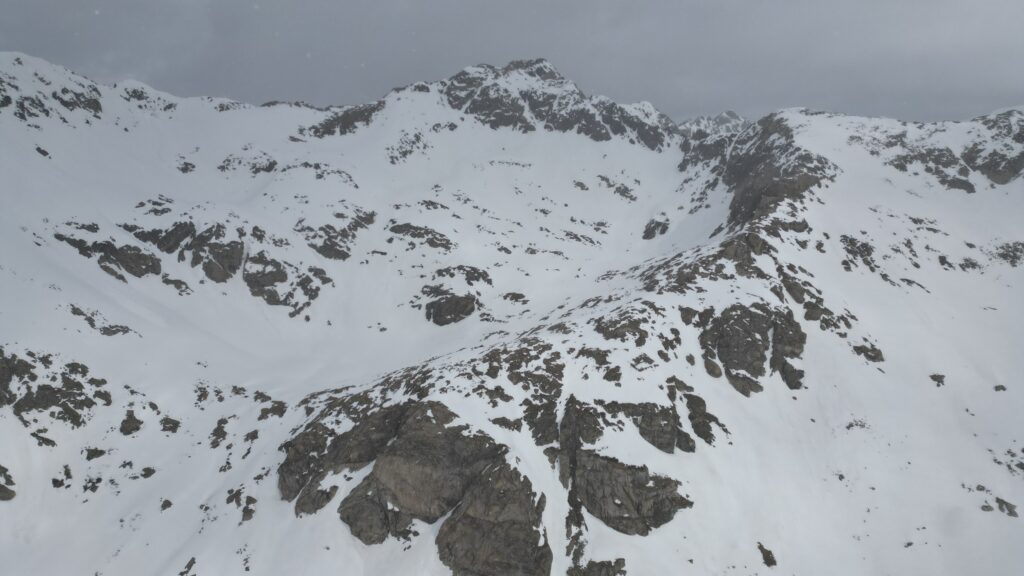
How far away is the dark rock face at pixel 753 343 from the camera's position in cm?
3089

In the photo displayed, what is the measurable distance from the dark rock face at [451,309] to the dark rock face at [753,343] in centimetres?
3052

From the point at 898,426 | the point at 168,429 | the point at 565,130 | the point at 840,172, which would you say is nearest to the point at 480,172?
the point at 565,130

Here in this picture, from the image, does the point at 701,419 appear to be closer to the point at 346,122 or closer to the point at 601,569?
the point at 601,569

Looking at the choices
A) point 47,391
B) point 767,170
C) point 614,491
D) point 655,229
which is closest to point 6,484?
point 47,391

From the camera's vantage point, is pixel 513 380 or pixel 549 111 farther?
pixel 549 111

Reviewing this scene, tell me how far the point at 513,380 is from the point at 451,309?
30629 millimetres

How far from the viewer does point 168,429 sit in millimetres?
31719

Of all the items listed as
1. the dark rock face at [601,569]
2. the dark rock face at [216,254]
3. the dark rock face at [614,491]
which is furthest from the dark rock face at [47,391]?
the dark rock face at [601,569]

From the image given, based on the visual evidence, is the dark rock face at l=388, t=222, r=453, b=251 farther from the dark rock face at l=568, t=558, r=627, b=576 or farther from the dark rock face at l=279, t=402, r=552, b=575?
the dark rock face at l=568, t=558, r=627, b=576

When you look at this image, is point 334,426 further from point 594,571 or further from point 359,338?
point 359,338

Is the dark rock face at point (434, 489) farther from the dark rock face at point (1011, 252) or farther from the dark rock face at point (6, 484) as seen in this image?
the dark rock face at point (1011, 252)

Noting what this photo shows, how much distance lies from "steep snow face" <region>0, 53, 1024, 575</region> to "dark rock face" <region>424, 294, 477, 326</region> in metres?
0.39

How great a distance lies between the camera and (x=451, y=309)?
56.1 metres

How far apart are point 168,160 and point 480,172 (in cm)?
6418
